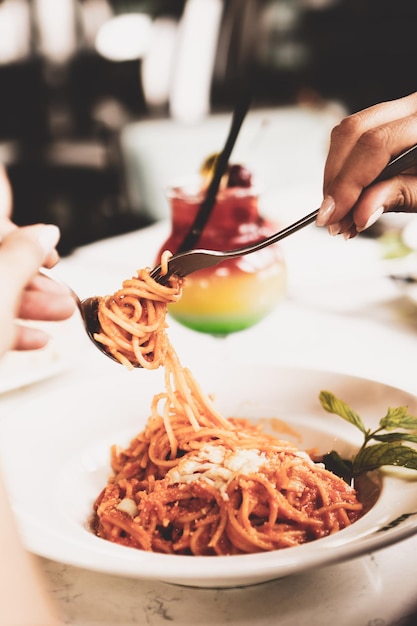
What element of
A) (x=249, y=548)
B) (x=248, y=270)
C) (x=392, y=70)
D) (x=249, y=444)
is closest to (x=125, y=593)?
(x=249, y=548)

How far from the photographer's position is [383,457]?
87 centimetres

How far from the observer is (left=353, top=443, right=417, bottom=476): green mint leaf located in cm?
84

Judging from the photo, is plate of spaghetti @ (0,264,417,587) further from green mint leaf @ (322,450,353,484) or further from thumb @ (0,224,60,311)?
thumb @ (0,224,60,311)

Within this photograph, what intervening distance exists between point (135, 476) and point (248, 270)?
0.50m

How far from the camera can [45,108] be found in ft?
21.3

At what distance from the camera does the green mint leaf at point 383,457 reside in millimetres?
843

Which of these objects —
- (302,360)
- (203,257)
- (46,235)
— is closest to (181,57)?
(302,360)

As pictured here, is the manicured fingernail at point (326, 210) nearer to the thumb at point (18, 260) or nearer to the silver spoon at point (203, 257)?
the silver spoon at point (203, 257)

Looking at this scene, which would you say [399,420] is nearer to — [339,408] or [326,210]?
[339,408]

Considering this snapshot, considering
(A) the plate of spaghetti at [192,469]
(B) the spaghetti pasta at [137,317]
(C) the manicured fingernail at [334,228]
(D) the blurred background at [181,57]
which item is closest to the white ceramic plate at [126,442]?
(A) the plate of spaghetti at [192,469]

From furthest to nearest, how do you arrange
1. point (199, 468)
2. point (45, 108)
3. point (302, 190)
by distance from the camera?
point (45, 108) < point (302, 190) < point (199, 468)

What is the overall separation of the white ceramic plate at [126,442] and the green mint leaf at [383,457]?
17 mm

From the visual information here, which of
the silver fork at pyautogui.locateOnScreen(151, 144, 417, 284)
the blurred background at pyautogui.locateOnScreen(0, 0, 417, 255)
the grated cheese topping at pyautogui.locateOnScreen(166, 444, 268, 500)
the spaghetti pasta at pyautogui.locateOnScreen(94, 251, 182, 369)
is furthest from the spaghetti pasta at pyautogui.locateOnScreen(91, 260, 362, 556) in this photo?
the blurred background at pyautogui.locateOnScreen(0, 0, 417, 255)

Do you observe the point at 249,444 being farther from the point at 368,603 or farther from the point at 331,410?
the point at 368,603
